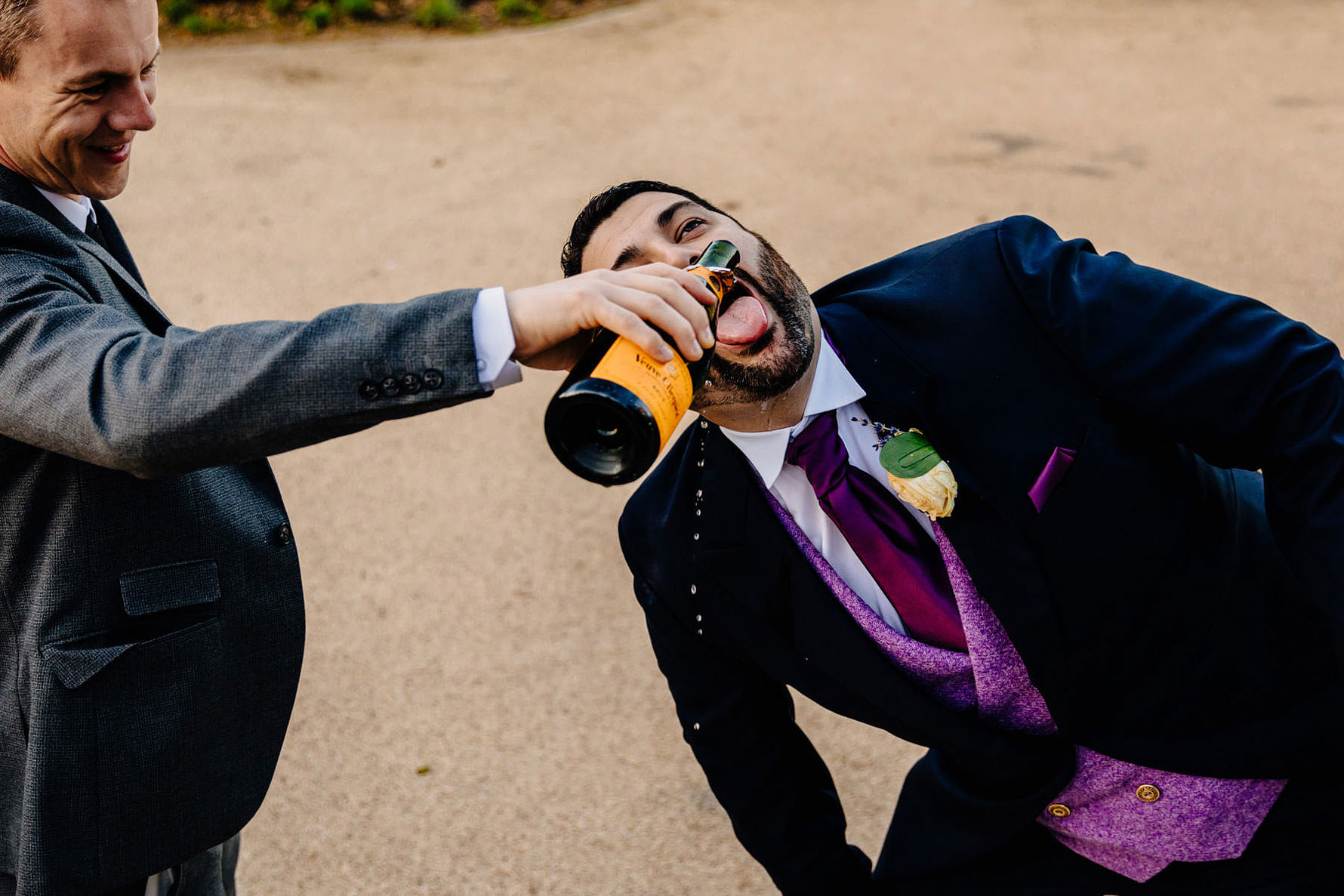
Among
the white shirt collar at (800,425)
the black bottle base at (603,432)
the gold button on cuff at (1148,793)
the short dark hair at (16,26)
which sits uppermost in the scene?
the short dark hair at (16,26)

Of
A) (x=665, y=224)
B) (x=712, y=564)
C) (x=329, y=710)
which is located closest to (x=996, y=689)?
(x=712, y=564)

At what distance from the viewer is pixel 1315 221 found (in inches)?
217

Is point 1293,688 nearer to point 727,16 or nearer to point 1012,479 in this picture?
point 1012,479

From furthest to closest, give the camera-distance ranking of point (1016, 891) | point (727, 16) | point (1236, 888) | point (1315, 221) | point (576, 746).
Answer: point (727, 16)
point (1315, 221)
point (576, 746)
point (1016, 891)
point (1236, 888)

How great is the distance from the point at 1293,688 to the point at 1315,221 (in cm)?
426

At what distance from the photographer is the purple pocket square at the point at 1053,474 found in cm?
198

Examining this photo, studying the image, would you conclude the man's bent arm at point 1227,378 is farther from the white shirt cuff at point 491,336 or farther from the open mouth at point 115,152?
the open mouth at point 115,152

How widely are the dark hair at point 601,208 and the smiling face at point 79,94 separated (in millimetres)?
839

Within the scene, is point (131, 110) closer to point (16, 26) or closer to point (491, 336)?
point (16, 26)

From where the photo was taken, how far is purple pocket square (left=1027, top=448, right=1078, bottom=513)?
198cm

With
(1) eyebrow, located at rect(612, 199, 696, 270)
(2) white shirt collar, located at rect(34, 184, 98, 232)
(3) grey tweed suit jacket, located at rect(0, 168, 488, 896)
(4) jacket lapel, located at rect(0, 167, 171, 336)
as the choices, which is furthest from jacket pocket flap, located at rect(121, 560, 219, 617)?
(1) eyebrow, located at rect(612, 199, 696, 270)

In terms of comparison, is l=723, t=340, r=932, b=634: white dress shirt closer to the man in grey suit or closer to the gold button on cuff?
the gold button on cuff

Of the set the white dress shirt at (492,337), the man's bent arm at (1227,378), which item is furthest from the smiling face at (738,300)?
the white dress shirt at (492,337)

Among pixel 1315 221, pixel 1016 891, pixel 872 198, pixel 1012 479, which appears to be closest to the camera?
pixel 1012 479
